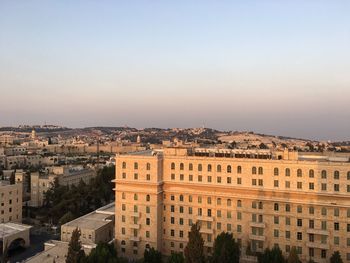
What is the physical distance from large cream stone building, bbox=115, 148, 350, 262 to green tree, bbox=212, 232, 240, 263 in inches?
135

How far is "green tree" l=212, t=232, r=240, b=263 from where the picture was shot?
32094mm

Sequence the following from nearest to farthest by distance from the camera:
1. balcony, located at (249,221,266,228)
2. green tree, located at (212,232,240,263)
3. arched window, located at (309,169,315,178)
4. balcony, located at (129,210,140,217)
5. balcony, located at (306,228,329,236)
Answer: green tree, located at (212,232,240,263), balcony, located at (306,228,329,236), arched window, located at (309,169,315,178), balcony, located at (249,221,266,228), balcony, located at (129,210,140,217)

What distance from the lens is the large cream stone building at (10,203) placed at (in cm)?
5111

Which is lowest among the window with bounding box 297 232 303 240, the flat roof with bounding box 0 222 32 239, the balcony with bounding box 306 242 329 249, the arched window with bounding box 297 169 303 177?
the flat roof with bounding box 0 222 32 239

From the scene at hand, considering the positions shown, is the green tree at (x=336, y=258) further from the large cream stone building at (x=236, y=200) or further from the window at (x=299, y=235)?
the window at (x=299, y=235)

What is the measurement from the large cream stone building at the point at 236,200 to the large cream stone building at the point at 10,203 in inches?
850

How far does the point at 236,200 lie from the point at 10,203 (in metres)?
35.7

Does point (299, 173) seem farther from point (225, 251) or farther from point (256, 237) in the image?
point (225, 251)

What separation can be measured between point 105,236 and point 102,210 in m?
7.12

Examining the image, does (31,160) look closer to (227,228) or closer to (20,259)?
(20,259)

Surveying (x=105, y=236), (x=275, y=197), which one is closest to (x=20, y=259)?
(x=105, y=236)

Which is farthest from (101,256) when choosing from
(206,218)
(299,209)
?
(299,209)

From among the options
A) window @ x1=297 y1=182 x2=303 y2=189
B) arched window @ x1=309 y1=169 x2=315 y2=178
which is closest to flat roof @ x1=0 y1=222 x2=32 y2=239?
window @ x1=297 y1=182 x2=303 y2=189

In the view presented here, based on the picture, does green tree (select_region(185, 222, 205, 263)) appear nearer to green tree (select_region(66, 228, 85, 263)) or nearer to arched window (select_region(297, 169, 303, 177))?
green tree (select_region(66, 228, 85, 263))
